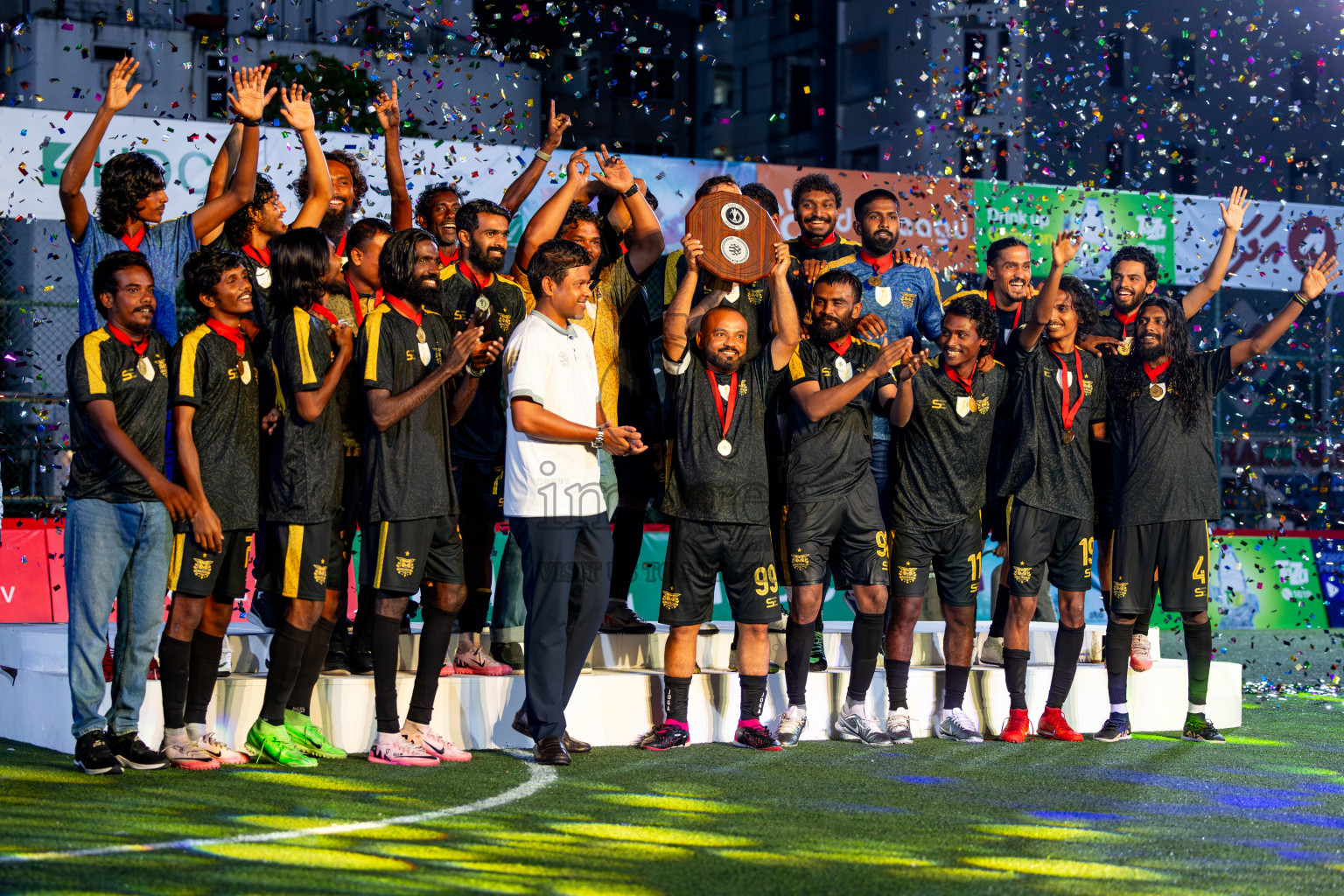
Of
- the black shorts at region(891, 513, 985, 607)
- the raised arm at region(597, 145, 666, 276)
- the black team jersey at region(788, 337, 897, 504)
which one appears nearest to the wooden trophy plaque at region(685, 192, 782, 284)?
the raised arm at region(597, 145, 666, 276)

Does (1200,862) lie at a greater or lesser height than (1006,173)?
lesser

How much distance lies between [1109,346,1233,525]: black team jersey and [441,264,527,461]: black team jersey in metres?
2.98

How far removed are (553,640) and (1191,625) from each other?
3.29 metres

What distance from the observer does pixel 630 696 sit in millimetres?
6691

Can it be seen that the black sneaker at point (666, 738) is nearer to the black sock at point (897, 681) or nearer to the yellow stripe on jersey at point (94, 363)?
the black sock at point (897, 681)

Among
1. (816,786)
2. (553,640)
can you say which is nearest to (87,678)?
(553,640)

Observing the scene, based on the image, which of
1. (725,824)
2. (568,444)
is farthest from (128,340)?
(725,824)

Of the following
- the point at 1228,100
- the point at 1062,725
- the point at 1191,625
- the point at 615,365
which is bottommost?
the point at 1062,725

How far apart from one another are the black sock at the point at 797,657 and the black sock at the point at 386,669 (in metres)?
1.79

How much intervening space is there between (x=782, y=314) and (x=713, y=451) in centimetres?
68

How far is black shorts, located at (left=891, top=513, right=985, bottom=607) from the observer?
6.91 m

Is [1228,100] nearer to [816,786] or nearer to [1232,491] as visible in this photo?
[1232,491]

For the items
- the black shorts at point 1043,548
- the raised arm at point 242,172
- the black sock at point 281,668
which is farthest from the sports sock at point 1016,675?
the raised arm at point 242,172

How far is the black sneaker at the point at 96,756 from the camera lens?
5.46 meters
